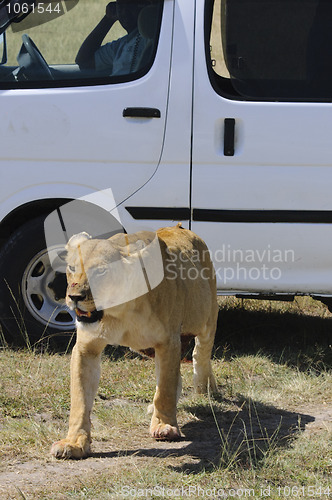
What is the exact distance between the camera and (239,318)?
599 cm

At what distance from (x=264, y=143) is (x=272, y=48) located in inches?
23.6

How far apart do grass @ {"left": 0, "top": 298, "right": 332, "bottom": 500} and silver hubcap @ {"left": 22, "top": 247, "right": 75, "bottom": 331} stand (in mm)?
232

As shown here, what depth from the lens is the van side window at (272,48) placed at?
4.83m

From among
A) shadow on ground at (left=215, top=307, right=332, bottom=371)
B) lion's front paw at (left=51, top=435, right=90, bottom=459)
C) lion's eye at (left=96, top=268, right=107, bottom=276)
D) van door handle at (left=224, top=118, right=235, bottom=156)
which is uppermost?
van door handle at (left=224, top=118, right=235, bottom=156)

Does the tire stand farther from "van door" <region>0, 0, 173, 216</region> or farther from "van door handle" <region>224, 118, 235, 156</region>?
"van door handle" <region>224, 118, 235, 156</region>

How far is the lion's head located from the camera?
3.24 m

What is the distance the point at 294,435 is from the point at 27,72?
2562mm

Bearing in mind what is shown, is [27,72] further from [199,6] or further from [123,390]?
[123,390]

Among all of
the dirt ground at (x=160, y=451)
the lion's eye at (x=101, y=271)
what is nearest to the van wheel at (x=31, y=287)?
the dirt ground at (x=160, y=451)

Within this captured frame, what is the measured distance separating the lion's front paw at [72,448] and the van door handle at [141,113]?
6.49 ft

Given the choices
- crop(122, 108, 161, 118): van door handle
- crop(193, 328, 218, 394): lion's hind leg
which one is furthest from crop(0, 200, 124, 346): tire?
crop(193, 328, 218, 394): lion's hind leg

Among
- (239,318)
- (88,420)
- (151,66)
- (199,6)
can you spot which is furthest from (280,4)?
(88,420)

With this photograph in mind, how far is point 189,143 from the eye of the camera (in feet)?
15.5

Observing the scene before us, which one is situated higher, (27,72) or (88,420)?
(27,72)
